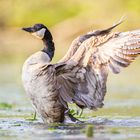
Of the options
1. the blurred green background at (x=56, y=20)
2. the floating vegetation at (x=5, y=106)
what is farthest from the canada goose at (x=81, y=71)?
the blurred green background at (x=56, y=20)

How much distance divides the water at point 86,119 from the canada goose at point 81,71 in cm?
33

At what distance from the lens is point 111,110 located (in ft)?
46.3

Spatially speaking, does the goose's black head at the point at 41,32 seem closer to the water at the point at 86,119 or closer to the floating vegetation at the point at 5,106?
the water at the point at 86,119

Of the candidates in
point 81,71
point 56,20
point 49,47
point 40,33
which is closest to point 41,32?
point 40,33

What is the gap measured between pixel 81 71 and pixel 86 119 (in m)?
0.97

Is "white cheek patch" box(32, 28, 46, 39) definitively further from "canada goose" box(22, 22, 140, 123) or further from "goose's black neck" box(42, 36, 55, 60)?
"canada goose" box(22, 22, 140, 123)

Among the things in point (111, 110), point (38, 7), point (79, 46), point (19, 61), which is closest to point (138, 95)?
point (111, 110)

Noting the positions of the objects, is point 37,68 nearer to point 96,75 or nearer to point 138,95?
point 96,75

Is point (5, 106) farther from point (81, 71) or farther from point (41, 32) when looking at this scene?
point (81, 71)

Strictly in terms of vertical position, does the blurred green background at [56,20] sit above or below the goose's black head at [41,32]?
above

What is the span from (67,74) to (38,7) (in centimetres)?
2193

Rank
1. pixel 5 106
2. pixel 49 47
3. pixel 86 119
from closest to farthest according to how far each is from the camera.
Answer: pixel 49 47, pixel 86 119, pixel 5 106

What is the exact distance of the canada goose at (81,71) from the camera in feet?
39.8

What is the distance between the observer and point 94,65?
12.3 m
